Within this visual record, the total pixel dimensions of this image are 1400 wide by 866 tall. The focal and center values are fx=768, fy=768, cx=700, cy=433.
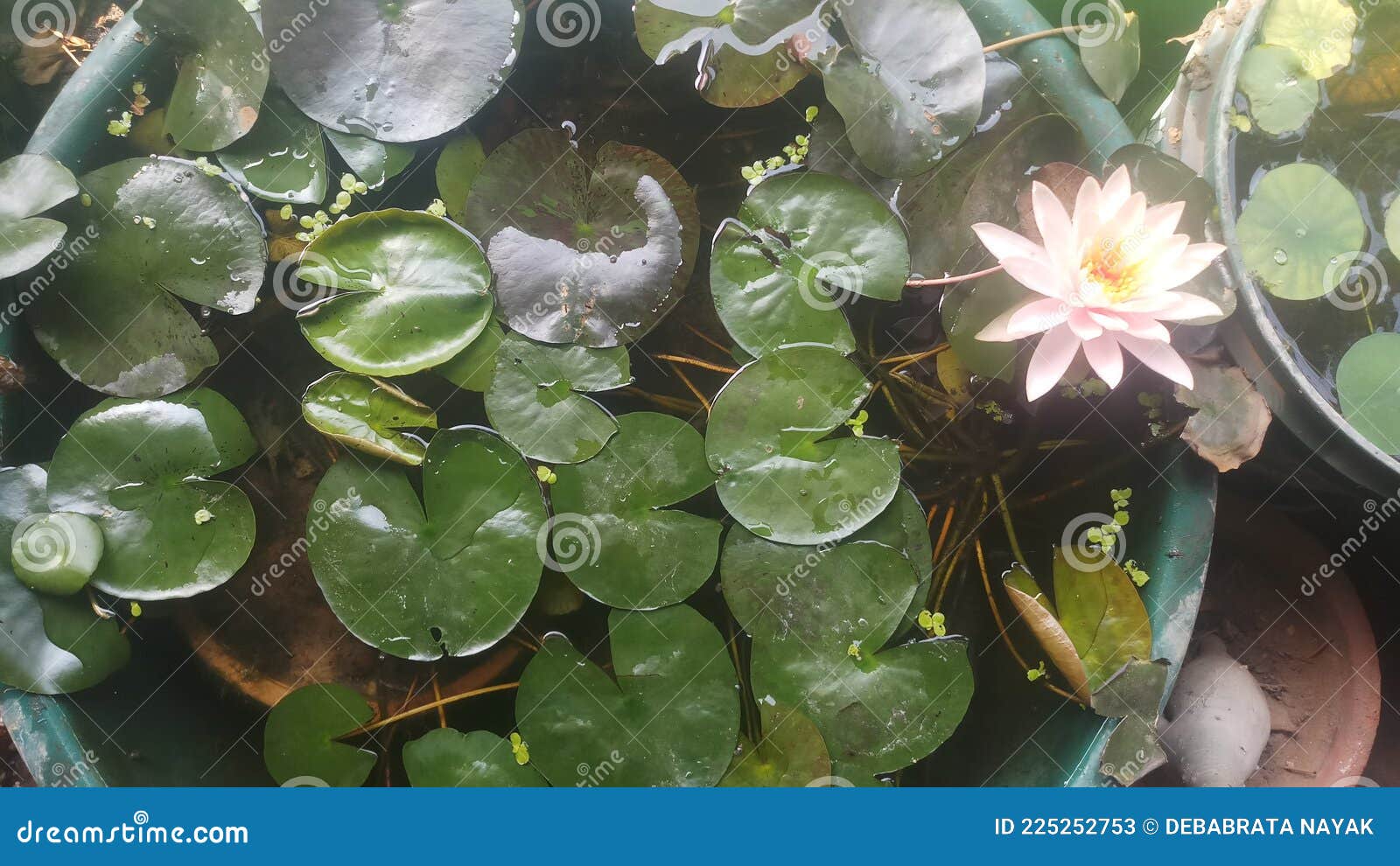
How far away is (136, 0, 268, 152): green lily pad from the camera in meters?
1.45

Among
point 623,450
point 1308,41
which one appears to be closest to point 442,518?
point 623,450

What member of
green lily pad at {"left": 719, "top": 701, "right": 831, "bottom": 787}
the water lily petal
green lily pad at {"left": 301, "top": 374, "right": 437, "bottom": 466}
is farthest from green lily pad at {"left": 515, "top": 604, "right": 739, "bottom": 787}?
the water lily petal

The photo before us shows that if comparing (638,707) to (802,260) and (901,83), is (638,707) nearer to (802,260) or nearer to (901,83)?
(802,260)

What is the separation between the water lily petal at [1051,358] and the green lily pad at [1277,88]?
0.64 meters

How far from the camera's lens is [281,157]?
150 centimetres

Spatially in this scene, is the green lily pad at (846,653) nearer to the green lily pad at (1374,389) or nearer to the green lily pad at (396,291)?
the green lily pad at (396,291)

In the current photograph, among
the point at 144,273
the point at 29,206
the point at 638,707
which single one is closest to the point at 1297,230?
the point at 638,707

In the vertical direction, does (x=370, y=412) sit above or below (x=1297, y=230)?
below

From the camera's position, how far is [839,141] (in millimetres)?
1496

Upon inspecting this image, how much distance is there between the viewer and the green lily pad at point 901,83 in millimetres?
1411

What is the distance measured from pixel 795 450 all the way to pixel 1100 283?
602 mm

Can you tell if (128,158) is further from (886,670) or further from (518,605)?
(886,670)

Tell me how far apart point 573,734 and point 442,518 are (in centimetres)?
46

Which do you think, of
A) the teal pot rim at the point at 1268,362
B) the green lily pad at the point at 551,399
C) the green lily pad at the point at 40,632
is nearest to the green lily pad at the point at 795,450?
the green lily pad at the point at 551,399
